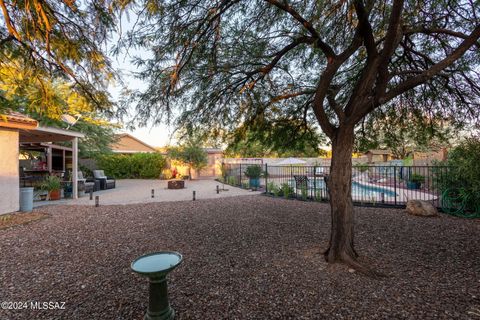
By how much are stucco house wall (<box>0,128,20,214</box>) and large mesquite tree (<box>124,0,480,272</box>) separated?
5748 millimetres

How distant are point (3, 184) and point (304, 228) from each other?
863cm

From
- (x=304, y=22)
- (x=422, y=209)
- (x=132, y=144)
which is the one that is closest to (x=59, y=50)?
(x=304, y=22)

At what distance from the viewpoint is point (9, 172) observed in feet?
22.7

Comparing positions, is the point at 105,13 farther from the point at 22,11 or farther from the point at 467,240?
the point at 467,240

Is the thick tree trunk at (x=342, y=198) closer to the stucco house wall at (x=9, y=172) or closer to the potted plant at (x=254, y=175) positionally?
the stucco house wall at (x=9, y=172)

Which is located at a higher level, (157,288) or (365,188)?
(157,288)

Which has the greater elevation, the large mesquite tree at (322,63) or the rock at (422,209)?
the large mesquite tree at (322,63)

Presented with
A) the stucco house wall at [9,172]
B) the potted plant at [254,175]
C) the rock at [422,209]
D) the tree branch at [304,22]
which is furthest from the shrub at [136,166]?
the tree branch at [304,22]

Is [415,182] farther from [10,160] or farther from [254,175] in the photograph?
[10,160]

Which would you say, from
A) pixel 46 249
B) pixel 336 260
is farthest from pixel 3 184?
pixel 336 260

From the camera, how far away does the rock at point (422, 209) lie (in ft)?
20.7

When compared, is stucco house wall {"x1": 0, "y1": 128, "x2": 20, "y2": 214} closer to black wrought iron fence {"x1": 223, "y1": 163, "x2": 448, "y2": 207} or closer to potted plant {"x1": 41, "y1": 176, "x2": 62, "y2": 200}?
potted plant {"x1": 41, "y1": 176, "x2": 62, "y2": 200}

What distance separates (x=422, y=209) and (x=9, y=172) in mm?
12025

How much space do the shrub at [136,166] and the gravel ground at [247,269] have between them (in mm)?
14500
